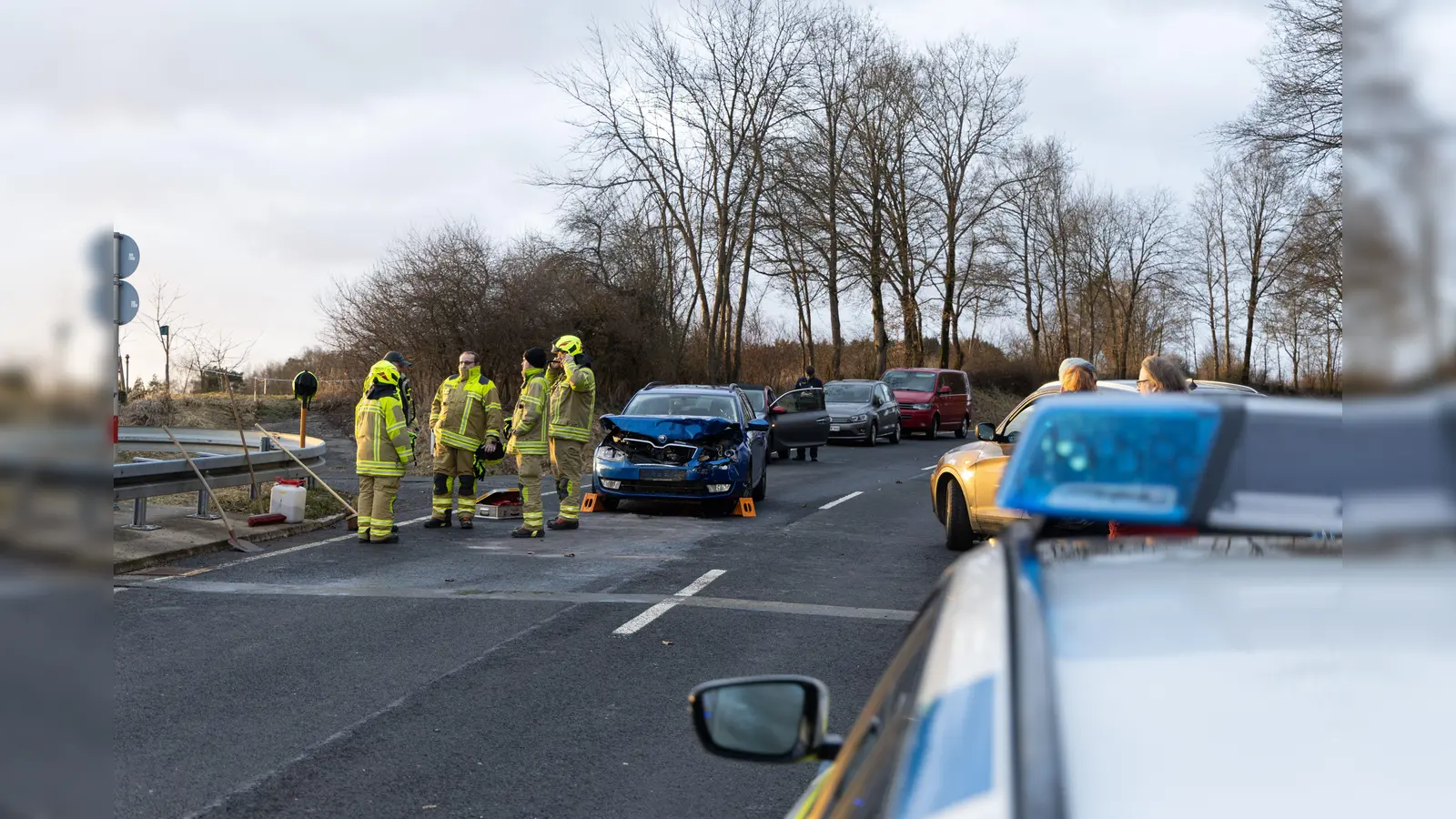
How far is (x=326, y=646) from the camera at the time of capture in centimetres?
723

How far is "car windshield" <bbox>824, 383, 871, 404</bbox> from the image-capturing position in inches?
1240

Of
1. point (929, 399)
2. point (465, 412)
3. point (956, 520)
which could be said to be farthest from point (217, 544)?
point (929, 399)

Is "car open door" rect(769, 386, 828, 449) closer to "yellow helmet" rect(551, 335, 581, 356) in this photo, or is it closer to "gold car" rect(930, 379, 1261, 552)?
"yellow helmet" rect(551, 335, 581, 356)

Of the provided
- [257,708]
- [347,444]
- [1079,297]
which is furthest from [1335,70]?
[1079,297]

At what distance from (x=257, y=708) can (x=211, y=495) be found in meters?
6.66

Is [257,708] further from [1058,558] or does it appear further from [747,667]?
[1058,558]

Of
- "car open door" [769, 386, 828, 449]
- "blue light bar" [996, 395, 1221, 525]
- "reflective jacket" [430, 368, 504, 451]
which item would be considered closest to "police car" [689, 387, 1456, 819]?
"blue light bar" [996, 395, 1221, 525]

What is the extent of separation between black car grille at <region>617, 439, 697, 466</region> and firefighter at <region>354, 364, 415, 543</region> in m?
2.90

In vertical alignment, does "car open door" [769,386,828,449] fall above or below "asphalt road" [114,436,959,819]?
above

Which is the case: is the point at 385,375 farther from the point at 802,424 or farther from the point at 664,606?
the point at 802,424

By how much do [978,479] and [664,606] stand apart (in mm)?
3312

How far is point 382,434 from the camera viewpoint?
12086 mm

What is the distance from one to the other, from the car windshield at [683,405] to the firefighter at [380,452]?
11.7 ft

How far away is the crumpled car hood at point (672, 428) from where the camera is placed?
46.7 ft
